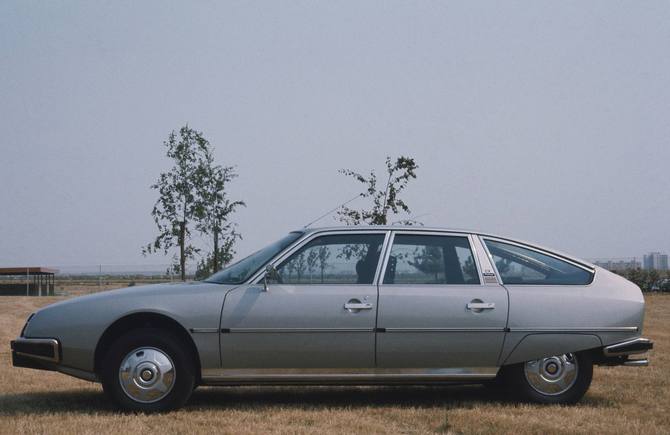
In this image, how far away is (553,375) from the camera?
7973mm

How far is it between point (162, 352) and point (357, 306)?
1632mm

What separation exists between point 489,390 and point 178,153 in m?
22.9

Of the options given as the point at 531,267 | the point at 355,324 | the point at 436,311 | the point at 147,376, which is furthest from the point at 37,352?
Result: the point at 531,267

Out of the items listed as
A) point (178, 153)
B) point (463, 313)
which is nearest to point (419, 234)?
point (463, 313)

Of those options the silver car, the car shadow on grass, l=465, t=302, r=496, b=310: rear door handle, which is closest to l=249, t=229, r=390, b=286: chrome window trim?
the silver car

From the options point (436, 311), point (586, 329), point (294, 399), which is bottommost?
point (294, 399)

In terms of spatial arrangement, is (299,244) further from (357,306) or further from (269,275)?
(357,306)

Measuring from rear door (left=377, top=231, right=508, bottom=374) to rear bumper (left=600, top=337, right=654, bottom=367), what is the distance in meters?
0.98

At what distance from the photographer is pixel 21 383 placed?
9.82 m

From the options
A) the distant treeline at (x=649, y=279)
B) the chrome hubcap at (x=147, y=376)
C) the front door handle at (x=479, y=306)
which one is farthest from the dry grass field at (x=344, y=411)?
the distant treeline at (x=649, y=279)

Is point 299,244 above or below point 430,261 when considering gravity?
above

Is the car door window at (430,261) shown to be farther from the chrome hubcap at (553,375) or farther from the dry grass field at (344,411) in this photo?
the dry grass field at (344,411)

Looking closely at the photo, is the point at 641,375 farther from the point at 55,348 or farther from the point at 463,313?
the point at 55,348

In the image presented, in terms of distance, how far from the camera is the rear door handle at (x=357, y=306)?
25.0ft
